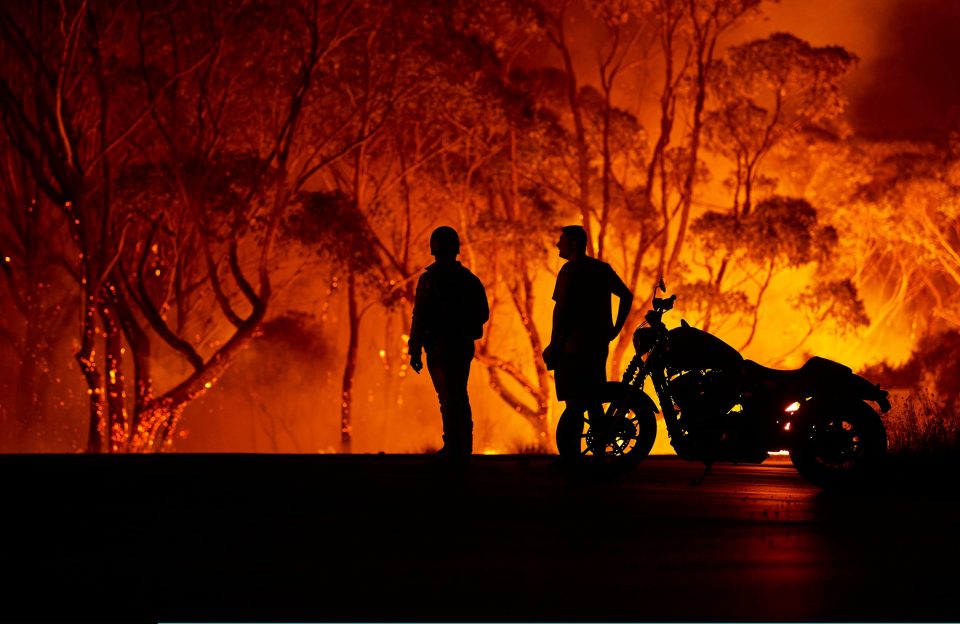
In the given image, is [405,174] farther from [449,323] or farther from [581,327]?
[581,327]

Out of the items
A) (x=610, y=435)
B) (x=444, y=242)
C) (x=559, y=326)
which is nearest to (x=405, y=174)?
(x=444, y=242)

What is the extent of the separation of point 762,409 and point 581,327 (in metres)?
1.67

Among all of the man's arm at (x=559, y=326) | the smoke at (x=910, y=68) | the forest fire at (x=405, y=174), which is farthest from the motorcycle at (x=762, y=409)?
the smoke at (x=910, y=68)

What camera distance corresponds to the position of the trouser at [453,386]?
37.6ft

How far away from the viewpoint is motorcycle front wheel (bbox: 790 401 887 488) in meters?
9.22

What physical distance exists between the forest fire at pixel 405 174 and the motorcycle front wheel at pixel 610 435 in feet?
35.0

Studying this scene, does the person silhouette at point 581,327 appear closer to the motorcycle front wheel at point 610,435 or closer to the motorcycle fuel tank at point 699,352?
the motorcycle front wheel at point 610,435

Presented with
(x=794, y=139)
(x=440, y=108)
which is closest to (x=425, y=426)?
(x=794, y=139)

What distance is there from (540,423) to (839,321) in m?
8.76

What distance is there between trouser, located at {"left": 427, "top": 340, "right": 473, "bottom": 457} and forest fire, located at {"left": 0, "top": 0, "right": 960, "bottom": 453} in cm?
1006

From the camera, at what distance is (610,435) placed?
10.0 metres

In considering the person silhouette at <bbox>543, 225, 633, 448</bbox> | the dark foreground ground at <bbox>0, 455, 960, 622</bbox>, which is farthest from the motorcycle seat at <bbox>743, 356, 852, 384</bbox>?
the person silhouette at <bbox>543, 225, 633, 448</bbox>

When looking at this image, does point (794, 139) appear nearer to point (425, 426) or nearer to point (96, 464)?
point (425, 426)

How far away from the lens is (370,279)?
103 feet
